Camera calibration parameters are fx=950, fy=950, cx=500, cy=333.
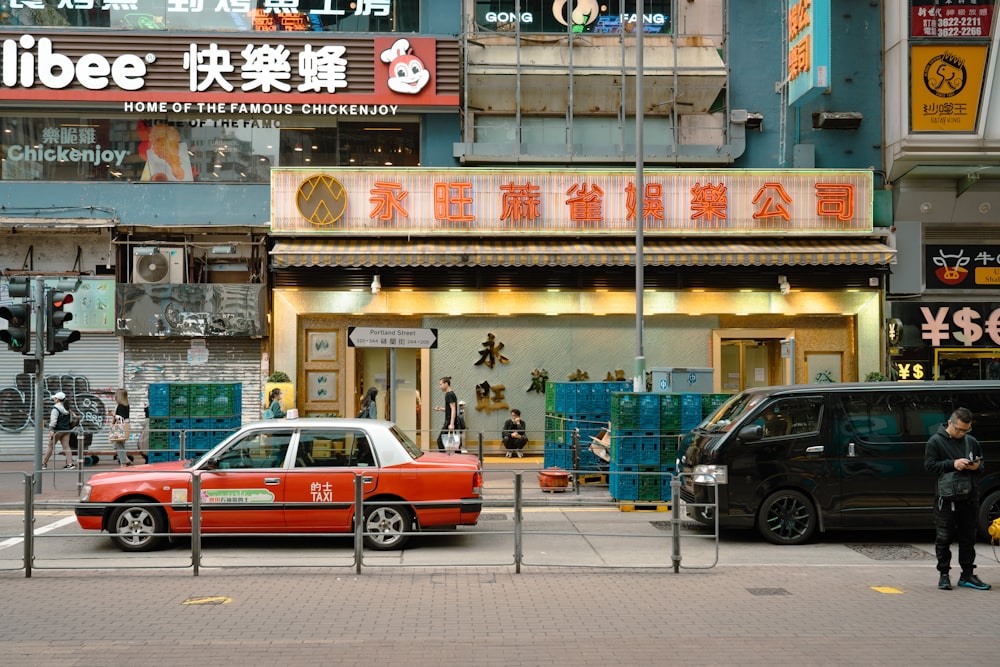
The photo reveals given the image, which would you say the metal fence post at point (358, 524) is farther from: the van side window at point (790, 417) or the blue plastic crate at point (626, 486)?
the blue plastic crate at point (626, 486)

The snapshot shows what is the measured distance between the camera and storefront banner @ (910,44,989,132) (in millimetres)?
20438

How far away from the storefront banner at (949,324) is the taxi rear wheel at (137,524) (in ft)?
55.8

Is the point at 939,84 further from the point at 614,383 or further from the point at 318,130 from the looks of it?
the point at 318,130

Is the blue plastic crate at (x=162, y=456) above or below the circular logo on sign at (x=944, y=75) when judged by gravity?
below

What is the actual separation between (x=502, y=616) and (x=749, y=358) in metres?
15.3

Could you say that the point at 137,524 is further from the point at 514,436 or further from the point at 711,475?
the point at 514,436

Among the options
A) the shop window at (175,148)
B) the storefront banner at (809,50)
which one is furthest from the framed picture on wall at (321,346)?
the storefront banner at (809,50)

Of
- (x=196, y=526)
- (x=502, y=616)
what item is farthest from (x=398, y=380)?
(x=502, y=616)

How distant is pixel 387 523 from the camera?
10977mm

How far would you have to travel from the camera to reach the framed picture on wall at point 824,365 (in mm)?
21922

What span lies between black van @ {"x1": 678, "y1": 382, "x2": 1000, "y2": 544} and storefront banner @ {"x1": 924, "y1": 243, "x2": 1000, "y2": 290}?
11.1m

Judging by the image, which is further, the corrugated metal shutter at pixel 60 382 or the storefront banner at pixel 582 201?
the corrugated metal shutter at pixel 60 382

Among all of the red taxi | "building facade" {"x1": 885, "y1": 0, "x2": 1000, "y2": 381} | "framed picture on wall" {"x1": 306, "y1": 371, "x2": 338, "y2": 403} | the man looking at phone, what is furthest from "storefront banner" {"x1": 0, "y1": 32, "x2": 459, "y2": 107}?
the man looking at phone

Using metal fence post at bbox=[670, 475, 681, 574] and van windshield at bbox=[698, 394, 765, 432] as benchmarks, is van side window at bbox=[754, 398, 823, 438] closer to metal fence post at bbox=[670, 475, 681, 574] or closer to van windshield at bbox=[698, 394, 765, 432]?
van windshield at bbox=[698, 394, 765, 432]
